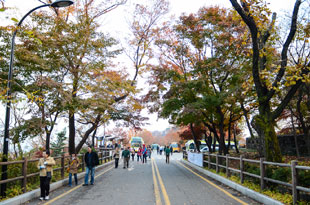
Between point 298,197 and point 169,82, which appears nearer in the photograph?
point 298,197

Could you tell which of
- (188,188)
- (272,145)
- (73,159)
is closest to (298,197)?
(272,145)

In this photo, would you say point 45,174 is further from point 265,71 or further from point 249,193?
point 265,71

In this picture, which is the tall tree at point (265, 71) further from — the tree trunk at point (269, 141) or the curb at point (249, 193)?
the curb at point (249, 193)

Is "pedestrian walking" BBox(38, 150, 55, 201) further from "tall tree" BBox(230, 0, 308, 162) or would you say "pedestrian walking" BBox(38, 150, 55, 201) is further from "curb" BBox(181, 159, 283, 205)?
"tall tree" BBox(230, 0, 308, 162)

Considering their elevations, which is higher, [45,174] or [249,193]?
[45,174]

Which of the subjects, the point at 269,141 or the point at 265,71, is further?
the point at 269,141

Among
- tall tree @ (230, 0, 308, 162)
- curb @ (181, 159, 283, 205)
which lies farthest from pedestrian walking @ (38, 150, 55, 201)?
tall tree @ (230, 0, 308, 162)

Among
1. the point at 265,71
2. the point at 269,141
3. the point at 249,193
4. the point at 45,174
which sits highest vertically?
the point at 265,71

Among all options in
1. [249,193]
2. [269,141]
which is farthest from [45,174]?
[269,141]

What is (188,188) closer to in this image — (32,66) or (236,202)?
(236,202)

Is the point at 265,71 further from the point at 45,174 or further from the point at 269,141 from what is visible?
the point at 45,174

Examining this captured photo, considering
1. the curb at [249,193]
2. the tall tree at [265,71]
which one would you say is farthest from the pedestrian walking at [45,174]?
the tall tree at [265,71]

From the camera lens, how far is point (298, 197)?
7.16 m

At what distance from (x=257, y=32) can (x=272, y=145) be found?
428cm
